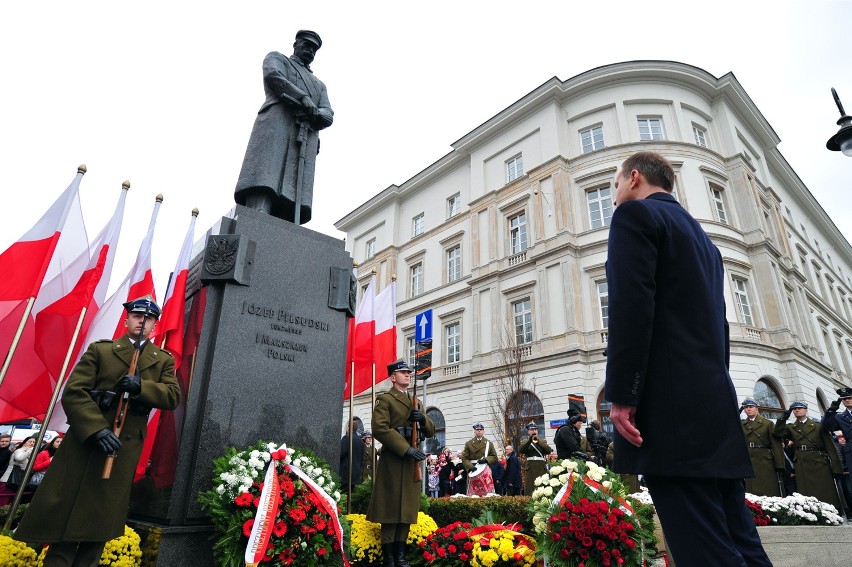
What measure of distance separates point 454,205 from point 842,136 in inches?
968

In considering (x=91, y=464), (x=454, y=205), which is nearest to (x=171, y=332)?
(x=91, y=464)

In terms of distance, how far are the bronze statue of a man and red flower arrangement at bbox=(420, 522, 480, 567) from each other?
3.67 m

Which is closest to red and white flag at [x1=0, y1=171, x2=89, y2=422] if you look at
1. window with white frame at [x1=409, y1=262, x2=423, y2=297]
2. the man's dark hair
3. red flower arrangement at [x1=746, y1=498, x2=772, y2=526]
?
the man's dark hair

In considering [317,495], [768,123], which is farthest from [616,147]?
[317,495]

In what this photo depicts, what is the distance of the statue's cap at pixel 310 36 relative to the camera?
22.1 ft

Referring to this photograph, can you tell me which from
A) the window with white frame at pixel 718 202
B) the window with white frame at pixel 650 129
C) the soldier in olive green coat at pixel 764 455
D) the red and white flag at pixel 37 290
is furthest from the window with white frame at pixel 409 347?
the red and white flag at pixel 37 290

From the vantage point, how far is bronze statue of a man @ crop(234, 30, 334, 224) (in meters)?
5.68

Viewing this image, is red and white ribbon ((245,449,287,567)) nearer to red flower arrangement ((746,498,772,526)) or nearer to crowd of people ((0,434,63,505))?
red flower arrangement ((746,498,772,526))

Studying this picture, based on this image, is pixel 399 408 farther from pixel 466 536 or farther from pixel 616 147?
pixel 616 147

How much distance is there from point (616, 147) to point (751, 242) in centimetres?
738

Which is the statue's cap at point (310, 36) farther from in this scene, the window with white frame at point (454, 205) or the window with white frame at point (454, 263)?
the window with white frame at point (454, 205)

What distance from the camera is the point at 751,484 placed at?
33.2 ft

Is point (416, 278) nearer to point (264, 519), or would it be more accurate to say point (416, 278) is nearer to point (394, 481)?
point (394, 481)

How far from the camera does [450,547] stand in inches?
173
